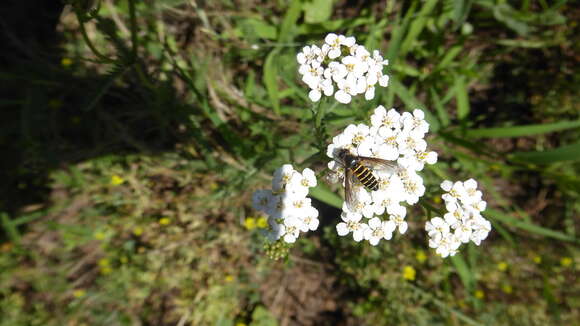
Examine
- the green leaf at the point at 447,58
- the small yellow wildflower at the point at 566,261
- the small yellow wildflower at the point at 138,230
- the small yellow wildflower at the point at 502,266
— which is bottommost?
the small yellow wildflower at the point at 138,230

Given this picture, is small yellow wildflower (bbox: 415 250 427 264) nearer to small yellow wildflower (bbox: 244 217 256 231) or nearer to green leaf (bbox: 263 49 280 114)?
small yellow wildflower (bbox: 244 217 256 231)

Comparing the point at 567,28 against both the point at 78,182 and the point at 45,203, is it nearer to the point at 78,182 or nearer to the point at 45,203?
the point at 78,182

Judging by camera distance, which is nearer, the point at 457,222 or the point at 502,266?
the point at 457,222

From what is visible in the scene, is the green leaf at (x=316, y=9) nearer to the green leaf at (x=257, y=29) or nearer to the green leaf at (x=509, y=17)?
the green leaf at (x=257, y=29)

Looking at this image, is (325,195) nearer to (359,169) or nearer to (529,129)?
(359,169)

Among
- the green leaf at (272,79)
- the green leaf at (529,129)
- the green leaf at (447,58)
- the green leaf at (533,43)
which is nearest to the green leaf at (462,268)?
the green leaf at (529,129)

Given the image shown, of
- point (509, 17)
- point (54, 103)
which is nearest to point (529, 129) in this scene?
point (509, 17)

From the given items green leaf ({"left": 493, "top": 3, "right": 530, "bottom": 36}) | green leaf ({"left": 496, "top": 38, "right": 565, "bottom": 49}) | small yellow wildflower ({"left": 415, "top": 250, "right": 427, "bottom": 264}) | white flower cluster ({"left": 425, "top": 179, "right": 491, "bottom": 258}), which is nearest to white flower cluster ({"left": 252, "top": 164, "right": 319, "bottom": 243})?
white flower cluster ({"left": 425, "top": 179, "right": 491, "bottom": 258})
